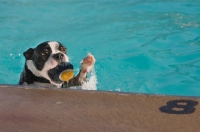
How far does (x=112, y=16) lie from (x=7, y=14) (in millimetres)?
2594

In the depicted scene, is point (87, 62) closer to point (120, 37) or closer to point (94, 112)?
point (94, 112)

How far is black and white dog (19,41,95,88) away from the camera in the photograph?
4.41m

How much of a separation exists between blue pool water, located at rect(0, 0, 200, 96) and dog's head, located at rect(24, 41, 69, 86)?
5.48 feet

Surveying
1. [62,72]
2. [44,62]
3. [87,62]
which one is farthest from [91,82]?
[62,72]

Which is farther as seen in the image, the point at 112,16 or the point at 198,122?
the point at 112,16

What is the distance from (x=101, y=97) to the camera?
3.15 metres

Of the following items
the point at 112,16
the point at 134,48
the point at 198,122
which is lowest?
the point at 198,122

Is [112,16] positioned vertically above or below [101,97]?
above

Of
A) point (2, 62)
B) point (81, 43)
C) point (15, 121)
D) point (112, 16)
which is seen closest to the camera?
point (15, 121)

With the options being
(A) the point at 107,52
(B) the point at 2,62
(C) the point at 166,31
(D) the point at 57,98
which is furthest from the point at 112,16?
(D) the point at 57,98

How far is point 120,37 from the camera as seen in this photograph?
827cm

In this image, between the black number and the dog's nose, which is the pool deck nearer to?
the black number

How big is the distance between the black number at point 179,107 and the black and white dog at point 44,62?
5.49 feet

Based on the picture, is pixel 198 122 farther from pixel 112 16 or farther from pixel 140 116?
pixel 112 16
